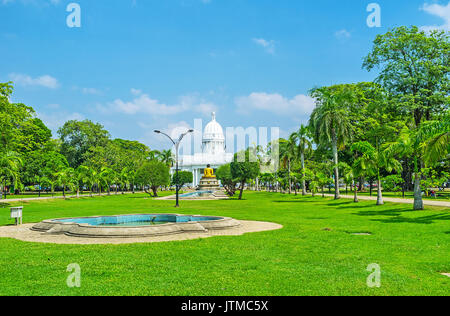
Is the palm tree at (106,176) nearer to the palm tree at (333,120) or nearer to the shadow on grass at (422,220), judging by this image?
the palm tree at (333,120)

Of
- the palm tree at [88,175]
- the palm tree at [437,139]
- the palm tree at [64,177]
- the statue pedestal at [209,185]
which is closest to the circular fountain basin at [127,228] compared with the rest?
the palm tree at [437,139]

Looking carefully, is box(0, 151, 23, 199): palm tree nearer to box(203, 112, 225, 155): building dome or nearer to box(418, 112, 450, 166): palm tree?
box(418, 112, 450, 166): palm tree

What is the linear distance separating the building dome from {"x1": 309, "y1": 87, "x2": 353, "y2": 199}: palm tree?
11026 centimetres

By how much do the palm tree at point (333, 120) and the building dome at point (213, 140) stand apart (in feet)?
362

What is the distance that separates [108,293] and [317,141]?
3736cm

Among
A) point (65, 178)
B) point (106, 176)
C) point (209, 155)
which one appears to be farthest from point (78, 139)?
point (209, 155)

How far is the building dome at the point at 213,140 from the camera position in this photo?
15225 centimetres

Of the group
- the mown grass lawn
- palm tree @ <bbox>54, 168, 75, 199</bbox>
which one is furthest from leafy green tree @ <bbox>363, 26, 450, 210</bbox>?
palm tree @ <bbox>54, 168, 75, 199</bbox>

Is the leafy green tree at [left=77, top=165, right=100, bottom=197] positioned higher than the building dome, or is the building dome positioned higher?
the building dome

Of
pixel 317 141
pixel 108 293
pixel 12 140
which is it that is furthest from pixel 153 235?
pixel 12 140

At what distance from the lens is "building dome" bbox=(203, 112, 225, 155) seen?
5994 inches

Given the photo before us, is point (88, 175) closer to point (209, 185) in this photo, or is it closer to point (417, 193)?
point (209, 185)

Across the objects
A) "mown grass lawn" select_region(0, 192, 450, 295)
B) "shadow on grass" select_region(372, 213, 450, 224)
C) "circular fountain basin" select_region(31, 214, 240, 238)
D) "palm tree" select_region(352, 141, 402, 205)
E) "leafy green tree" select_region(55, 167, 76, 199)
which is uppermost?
"palm tree" select_region(352, 141, 402, 205)

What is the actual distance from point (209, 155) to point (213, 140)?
31.8 ft
